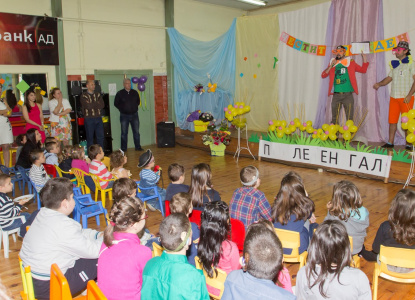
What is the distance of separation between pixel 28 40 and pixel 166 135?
367 centimetres

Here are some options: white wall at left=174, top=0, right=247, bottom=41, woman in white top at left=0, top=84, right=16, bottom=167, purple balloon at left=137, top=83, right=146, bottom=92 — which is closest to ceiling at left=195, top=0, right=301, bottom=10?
white wall at left=174, top=0, right=247, bottom=41

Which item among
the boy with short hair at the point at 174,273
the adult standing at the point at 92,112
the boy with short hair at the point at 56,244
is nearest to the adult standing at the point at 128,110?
the adult standing at the point at 92,112

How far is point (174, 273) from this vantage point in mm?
1842

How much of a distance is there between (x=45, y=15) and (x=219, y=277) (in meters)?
7.28

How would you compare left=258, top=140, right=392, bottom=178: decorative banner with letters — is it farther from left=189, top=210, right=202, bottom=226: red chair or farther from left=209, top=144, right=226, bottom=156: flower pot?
left=189, top=210, right=202, bottom=226: red chair

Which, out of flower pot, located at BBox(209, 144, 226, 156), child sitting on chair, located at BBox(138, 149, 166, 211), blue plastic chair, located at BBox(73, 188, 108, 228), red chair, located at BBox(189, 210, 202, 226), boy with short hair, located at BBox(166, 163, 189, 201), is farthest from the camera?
flower pot, located at BBox(209, 144, 226, 156)

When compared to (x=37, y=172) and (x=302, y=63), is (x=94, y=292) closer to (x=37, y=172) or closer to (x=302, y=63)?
(x=37, y=172)

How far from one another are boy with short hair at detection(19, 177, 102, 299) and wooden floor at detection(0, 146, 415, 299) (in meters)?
0.23

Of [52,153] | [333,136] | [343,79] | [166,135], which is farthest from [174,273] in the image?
[166,135]

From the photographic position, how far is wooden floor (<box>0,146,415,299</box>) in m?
3.29

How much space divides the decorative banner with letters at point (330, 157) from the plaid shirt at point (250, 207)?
3514mm

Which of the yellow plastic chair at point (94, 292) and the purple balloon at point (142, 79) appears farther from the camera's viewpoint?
the purple balloon at point (142, 79)

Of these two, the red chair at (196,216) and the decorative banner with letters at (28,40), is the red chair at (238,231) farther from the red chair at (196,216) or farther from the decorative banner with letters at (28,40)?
the decorative banner with letters at (28,40)

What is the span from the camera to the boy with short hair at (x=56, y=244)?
2.41 metres
